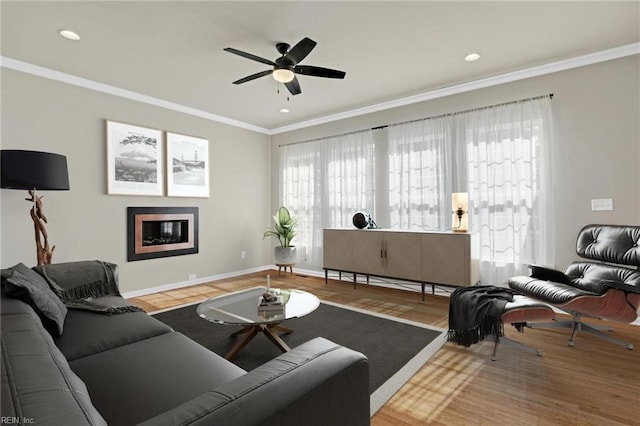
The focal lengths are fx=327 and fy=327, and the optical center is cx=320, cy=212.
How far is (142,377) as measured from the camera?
1.35 m

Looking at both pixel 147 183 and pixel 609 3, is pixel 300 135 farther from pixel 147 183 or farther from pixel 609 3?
pixel 609 3

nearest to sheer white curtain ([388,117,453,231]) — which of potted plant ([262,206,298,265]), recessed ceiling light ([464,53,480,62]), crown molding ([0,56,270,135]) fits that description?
recessed ceiling light ([464,53,480,62])

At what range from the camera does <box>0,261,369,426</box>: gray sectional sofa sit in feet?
2.33

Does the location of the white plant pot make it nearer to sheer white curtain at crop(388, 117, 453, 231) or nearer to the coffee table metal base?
sheer white curtain at crop(388, 117, 453, 231)

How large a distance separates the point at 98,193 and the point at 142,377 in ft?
11.4

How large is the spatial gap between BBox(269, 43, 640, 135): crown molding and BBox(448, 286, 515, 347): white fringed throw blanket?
2507 mm

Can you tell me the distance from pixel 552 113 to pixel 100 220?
5.38 metres

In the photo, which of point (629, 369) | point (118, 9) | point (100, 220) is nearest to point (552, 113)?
point (629, 369)

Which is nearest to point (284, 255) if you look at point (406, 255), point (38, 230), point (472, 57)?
point (406, 255)

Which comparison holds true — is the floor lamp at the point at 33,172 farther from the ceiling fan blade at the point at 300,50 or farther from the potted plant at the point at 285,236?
the potted plant at the point at 285,236

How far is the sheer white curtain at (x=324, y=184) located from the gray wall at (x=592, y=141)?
210 cm

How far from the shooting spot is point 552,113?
11.5 ft

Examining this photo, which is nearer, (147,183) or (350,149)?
(147,183)

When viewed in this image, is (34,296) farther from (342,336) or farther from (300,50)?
(300,50)
